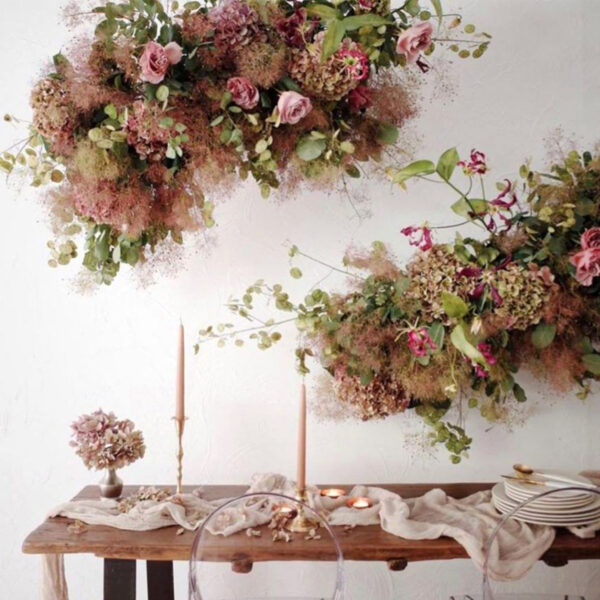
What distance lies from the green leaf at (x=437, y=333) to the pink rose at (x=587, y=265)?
277 mm

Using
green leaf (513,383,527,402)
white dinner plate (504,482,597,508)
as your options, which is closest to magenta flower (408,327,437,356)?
green leaf (513,383,527,402)

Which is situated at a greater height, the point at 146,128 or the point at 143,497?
the point at 146,128

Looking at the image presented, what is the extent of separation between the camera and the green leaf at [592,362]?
1576mm

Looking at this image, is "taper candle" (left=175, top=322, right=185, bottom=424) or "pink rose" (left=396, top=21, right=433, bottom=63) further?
"taper candle" (left=175, top=322, right=185, bottom=424)

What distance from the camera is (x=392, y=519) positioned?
1499 millimetres

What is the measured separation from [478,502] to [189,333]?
77cm

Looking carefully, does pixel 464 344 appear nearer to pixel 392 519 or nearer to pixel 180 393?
pixel 392 519

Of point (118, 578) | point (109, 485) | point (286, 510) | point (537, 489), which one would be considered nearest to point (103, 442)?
point (109, 485)

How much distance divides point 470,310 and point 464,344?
114mm

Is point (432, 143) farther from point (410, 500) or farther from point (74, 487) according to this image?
→ point (74, 487)

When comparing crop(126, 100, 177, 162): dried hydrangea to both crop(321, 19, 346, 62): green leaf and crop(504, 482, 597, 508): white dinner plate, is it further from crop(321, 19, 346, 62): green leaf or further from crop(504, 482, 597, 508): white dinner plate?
crop(504, 482, 597, 508): white dinner plate

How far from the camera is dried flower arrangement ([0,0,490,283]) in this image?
1.47 m

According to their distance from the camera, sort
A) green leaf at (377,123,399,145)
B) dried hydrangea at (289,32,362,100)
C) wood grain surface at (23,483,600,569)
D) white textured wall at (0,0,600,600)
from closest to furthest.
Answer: wood grain surface at (23,483,600,569), dried hydrangea at (289,32,362,100), green leaf at (377,123,399,145), white textured wall at (0,0,600,600)

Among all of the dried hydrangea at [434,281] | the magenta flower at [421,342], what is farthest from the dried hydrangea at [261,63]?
the magenta flower at [421,342]
